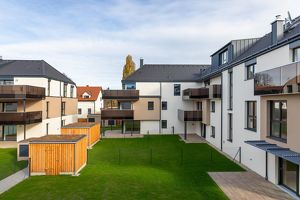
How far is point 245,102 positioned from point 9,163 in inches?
676

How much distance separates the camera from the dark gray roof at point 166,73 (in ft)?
112

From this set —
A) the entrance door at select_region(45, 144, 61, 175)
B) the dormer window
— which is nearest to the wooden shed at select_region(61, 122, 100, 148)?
the entrance door at select_region(45, 144, 61, 175)

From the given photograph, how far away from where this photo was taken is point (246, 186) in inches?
512

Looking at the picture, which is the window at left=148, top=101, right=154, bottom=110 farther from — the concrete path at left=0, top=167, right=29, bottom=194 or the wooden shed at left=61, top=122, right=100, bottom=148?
the concrete path at left=0, top=167, right=29, bottom=194

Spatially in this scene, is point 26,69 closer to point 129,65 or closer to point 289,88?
point 289,88

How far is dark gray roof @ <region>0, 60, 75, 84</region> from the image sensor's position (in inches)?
1101

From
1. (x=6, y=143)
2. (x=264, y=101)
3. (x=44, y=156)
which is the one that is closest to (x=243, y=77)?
(x=264, y=101)

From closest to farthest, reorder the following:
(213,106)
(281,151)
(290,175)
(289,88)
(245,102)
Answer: (289,88) < (281,151) < (290,175) < (245,102) < (213,106)

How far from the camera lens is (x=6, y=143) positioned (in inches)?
1029

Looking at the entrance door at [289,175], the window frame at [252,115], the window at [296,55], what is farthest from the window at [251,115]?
the window at [296,55]

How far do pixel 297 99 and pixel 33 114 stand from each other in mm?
23596

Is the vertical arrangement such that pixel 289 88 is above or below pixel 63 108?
above

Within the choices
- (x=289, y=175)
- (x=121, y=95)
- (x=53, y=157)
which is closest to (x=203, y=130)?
(x=121, y=95)

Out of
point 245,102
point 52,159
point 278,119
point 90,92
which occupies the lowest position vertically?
point 52,159
